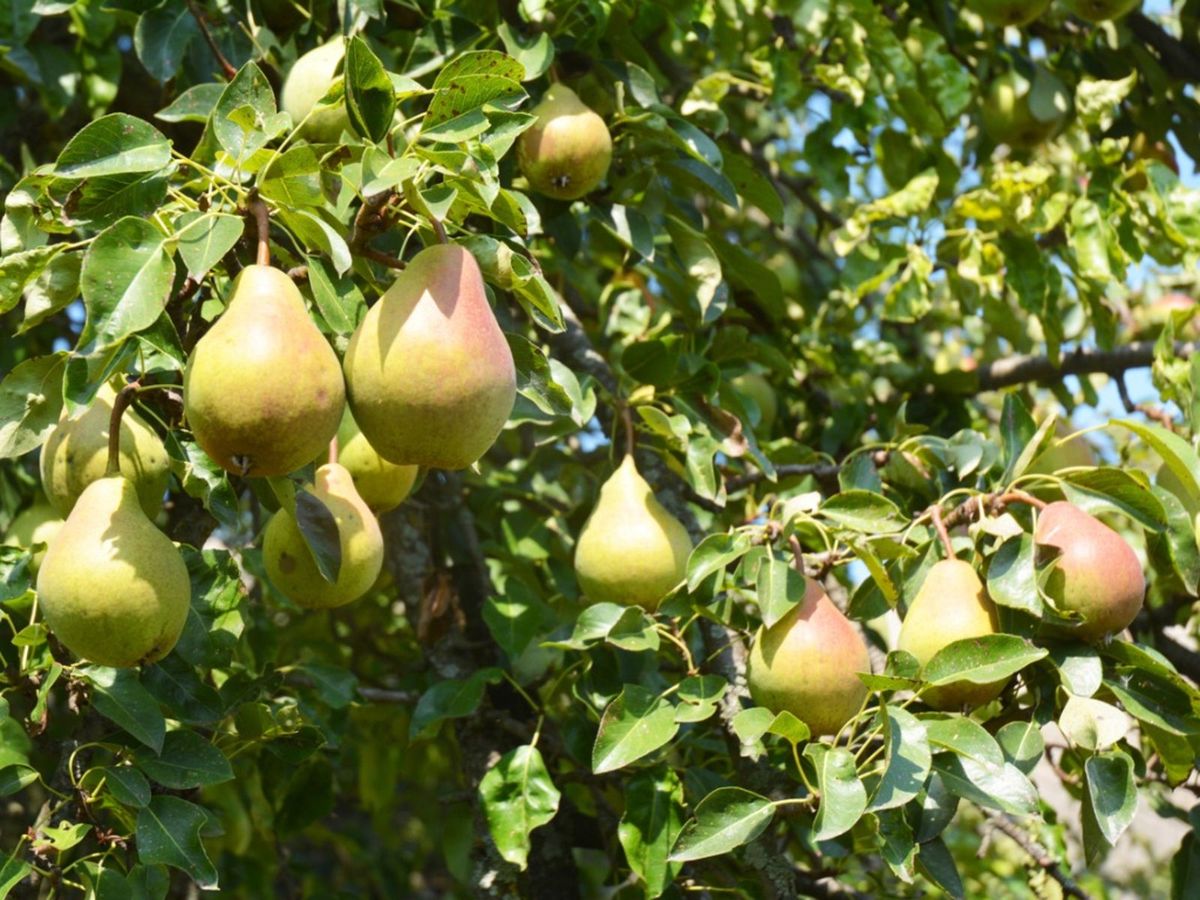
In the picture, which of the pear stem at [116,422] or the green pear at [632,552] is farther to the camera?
the green pear at [632,552]

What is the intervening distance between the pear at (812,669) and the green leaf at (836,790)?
0.19ft

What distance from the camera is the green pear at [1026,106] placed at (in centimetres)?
269

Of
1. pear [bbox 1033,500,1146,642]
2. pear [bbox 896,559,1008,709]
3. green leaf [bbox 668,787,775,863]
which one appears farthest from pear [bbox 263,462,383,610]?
pear [bbox 1033,500,1146,642]

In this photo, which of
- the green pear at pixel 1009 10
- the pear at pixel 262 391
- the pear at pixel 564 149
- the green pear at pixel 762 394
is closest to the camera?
the pear at pixel 262 391

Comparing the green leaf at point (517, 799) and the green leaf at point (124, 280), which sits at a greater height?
the green leaf at point (124, 280)

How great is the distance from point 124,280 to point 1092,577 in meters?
1.06

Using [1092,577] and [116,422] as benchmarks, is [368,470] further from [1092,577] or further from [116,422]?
[1092,577]

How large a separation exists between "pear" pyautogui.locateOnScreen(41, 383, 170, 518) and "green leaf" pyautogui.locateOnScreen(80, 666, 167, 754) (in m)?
0.20

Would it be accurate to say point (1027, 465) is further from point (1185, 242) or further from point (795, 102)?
point (795, 102)

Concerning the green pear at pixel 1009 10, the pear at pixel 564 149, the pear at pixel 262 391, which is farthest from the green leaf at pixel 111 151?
the green pear at pixel 1009 10

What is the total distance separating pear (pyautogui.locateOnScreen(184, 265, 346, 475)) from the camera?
1.14 m

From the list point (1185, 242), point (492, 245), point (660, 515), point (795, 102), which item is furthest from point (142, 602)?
point (1185, 242)

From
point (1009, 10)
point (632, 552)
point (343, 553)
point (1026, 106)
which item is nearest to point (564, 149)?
point (632, 552)

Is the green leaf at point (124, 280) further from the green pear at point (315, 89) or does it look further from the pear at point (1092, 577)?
the pear at point (1092, 577)
